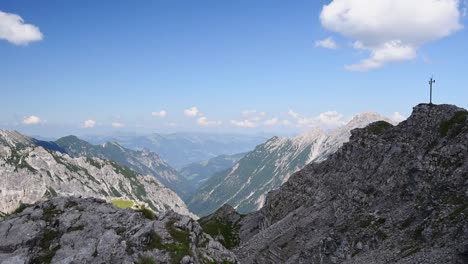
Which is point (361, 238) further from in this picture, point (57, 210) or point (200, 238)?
point (57, 210)

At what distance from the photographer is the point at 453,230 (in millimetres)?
53281

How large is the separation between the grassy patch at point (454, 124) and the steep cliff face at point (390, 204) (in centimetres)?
20

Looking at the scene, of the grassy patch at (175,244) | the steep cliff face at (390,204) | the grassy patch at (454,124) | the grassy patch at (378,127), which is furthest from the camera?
the grassy patch at (378,127)

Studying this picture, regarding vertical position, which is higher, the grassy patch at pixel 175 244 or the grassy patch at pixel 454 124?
the grassy patch at pixel 454 124

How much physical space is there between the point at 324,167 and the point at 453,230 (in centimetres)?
7561

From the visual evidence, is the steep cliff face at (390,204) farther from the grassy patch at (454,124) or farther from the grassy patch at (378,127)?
the grassy patch at (378,127)

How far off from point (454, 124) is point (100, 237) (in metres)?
66.8

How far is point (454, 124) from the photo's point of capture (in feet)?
253

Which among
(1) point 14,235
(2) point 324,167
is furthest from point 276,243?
(1) point 14,235

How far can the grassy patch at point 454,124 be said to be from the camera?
246 feet

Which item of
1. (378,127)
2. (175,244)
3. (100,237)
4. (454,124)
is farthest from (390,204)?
(100,237)

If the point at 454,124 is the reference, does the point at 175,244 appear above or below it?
below

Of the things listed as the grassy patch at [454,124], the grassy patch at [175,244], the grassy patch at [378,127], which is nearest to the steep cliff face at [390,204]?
the grassy patch at [454,124]

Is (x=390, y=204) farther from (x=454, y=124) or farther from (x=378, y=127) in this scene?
(x=378, y=127)
